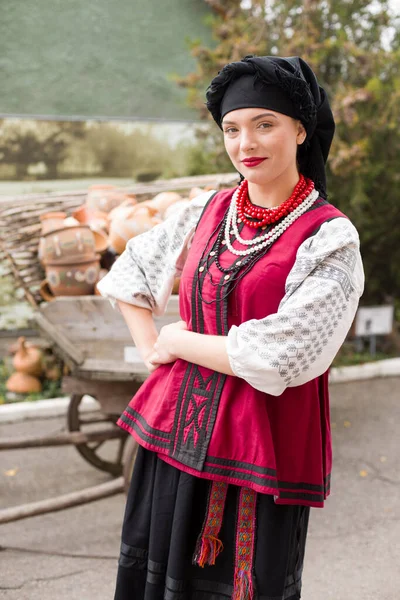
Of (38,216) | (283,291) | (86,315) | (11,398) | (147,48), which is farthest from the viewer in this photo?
(147,48)

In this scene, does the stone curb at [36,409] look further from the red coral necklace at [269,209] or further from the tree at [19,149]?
the red coral necklace at [269,209]

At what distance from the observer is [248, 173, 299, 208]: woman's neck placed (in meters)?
1.65

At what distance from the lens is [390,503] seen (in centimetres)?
363

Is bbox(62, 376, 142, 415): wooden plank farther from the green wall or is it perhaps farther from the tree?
the green wall

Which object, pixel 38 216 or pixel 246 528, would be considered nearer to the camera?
pixel 246 528

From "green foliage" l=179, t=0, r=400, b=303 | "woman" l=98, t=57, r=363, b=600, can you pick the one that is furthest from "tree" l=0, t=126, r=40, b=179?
"woman" l=98, t=57, r=363, b=600

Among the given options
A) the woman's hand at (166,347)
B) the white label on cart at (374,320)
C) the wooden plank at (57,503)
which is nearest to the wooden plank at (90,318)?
the wooden plank at (57,503)

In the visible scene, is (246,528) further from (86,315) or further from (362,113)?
(362,113)

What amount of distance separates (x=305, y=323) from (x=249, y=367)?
0.16 meters

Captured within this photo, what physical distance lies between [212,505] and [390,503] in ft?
7.49

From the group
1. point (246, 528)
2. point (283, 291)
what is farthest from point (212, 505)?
point (283, 291)

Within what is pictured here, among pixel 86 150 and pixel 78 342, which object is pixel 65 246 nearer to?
pixel 78 342

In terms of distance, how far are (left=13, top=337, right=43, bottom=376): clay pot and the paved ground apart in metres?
0.70

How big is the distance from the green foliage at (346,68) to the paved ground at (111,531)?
7.23ft
